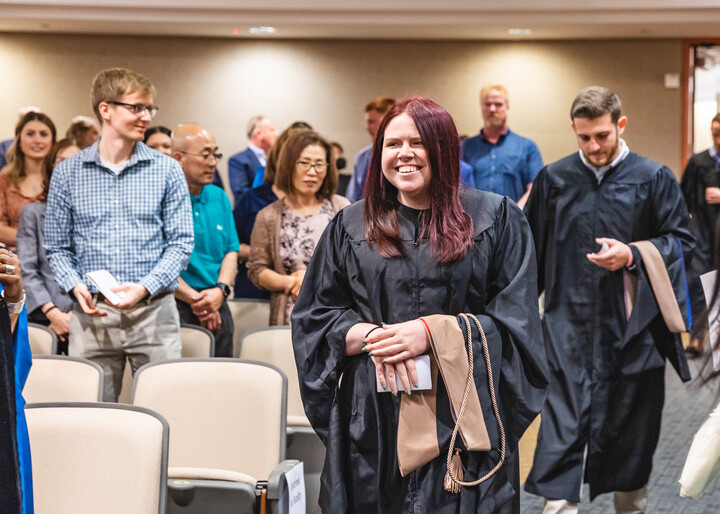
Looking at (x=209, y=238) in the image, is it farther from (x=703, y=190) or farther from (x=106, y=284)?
(x=703, y=190)

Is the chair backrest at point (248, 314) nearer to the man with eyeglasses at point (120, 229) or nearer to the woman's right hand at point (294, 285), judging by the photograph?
the woman's right hand at point (294, 285)

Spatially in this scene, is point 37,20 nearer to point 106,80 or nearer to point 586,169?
point 106,80

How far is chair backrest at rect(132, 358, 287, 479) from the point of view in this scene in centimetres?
323

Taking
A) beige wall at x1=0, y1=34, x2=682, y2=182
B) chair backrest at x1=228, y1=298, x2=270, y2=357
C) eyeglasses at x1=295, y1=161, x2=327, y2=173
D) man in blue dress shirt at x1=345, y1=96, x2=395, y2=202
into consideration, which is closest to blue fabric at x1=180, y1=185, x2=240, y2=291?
chair backrest at x1=228, y1=298, x2=270, y2=357

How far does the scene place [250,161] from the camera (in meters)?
7.20

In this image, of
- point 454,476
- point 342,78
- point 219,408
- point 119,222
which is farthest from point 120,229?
point 342,78

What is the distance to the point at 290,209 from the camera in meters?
4.41

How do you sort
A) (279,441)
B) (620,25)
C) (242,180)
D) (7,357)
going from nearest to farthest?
(7,357) < (279,441) < (242,180) < (620,25)

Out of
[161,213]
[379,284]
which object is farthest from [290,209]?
[379,284]

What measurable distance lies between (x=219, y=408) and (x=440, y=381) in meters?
1.15

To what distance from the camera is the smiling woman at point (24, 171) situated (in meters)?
4.94

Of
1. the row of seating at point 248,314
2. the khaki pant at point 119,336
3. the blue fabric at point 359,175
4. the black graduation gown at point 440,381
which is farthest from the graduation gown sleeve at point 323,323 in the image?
the blue fabric at point 359,175

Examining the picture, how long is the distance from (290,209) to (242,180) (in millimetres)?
2932

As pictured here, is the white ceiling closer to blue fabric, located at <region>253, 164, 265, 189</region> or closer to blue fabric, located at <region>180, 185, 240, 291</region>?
blue fabric, located at <region>253, 164, 265, 189</region>
